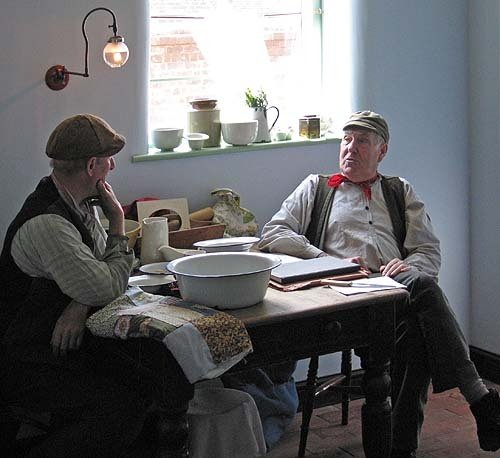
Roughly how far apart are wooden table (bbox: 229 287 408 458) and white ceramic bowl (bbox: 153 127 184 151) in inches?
38.0

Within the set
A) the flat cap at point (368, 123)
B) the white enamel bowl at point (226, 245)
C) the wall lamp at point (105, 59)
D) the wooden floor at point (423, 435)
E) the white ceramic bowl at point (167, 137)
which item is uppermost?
the wall lamp at point (105, 59)

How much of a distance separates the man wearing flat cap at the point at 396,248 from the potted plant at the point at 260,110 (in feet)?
1.02

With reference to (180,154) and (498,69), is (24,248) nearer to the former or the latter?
(180,154)

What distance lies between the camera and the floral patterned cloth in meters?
2.56

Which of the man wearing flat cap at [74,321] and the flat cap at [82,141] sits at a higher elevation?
the flat cap at [82,141]

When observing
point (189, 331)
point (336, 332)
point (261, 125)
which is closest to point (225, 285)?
point (189, 331)

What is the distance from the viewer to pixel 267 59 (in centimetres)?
416

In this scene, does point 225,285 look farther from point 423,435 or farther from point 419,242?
point 423,435

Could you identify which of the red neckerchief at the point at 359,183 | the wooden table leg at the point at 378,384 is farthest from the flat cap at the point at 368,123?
the wooden table leg at the point at 378,384

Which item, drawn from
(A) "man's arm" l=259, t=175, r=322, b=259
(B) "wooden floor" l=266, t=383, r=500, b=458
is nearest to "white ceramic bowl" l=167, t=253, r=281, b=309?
(A) "man's arm" l=259, t=175, r=322, b=259

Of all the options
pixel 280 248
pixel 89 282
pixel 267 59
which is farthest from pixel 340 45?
Answer: pixel 89 282

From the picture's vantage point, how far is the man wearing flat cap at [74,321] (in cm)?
268

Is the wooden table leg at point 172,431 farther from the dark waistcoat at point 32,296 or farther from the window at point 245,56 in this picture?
the window at point 245,56

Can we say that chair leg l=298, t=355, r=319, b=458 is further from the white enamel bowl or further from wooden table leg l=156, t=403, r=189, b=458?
wooden table leg l=156, t=403, r=189, b=458
